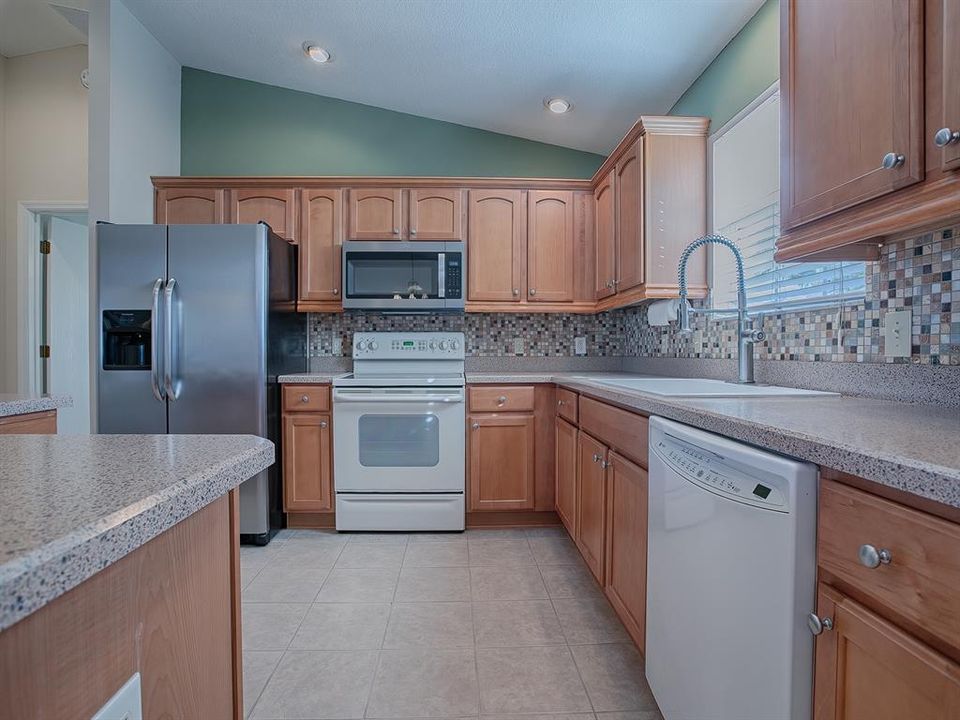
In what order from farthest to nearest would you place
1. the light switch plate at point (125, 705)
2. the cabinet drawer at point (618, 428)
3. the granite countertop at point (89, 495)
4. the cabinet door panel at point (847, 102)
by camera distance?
the cabinet drawer at point (618, 428)
the cabinet door panel at point (847, 102)
the light switch plate at point (125, 705)
the granite countertop at point (89, 495)

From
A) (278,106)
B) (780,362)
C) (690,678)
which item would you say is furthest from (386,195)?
(690,678)

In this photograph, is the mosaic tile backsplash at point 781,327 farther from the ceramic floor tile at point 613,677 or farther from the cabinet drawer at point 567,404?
the ceramic floor tile at point 613,677

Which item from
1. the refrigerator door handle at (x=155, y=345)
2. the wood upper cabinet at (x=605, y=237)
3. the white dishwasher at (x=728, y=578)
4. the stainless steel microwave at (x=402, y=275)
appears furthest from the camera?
the stainless steel microwave at (x=402, y=275)

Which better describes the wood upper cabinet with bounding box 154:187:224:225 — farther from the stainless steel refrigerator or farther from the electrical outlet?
the electrical outlet

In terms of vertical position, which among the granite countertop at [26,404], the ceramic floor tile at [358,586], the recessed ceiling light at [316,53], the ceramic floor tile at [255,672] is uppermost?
the recessed ceiling light at [316,53]

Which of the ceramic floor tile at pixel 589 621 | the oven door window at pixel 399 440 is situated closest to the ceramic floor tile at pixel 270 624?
the oven door window at pixel 399 440

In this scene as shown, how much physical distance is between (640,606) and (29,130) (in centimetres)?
502

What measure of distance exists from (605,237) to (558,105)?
84 cm

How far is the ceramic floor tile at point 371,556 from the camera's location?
2340mm

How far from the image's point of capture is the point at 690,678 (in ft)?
3.57

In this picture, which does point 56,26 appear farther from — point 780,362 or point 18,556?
point 780,362

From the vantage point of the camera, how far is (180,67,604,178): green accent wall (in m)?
3.34

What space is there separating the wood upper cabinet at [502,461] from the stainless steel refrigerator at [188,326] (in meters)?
1.16

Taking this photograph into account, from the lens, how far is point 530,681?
1.51 meters
